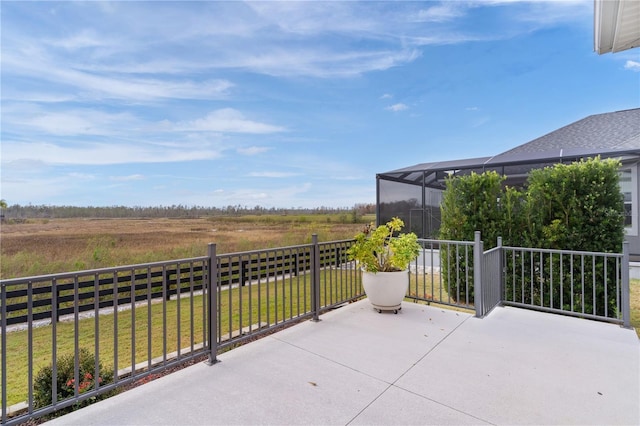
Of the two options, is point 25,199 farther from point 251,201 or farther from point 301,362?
point 301,362

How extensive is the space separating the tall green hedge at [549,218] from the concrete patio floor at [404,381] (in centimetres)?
84

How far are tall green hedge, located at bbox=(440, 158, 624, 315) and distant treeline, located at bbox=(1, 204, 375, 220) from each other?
5.52 meters

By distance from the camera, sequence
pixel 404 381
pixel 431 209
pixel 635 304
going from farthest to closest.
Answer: pixel 431 209 → pixel 635 304 → pixel 404 381

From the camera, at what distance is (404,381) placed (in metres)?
2.14

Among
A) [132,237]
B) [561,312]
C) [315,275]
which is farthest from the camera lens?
[132,237]

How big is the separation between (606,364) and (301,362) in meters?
2.42

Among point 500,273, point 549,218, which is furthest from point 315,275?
point 549,218

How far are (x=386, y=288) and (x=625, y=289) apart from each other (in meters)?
2.50

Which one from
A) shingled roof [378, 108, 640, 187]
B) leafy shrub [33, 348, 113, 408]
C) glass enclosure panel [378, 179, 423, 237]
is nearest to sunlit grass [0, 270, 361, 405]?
leafy shrub [33, 348, 113, 408]

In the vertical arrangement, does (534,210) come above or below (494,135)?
below

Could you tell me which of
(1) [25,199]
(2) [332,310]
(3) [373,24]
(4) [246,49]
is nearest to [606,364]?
(2) [332,310]

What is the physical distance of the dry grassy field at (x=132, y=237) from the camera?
7.51m

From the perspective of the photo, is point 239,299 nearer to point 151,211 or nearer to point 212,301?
point 212,301

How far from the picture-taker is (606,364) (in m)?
2.38
